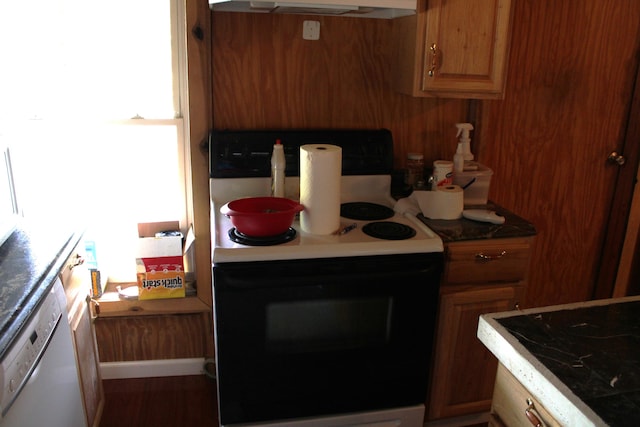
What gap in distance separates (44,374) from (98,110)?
3.56 ft

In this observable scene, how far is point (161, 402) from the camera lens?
222cm

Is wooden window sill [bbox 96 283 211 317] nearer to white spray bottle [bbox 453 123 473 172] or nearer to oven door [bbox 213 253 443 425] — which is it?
oven door [bbox 213 253 443 425]

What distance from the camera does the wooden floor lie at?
212 cm

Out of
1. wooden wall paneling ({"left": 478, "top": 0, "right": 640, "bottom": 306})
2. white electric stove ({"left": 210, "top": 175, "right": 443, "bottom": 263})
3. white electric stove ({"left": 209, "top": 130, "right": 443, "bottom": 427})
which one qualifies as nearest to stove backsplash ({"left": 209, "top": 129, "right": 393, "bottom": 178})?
white electric stove ({"left": 210, "top": 175, "right": 443, "bottom": 263})

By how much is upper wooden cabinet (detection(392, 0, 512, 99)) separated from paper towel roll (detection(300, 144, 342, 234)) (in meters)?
0.46

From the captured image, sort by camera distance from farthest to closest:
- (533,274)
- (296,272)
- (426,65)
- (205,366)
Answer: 1. (533,274)
2. (205,366)
3. (426,65)
4. (296,272)

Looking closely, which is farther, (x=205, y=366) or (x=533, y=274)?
(x=533, y=274)

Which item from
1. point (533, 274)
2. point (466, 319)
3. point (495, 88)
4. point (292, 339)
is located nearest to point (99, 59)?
point (292, 339)

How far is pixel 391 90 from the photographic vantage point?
85.2 inches

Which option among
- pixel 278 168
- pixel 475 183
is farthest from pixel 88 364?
pixel 475 183

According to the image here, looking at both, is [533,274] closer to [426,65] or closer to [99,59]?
[426,65]

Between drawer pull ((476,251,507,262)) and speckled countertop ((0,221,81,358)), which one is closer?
speckled countertop ((0,221,81,358))

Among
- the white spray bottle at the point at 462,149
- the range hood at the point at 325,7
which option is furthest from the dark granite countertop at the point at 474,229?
the range hood at the point at 325,7

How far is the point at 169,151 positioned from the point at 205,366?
37.0 inches
